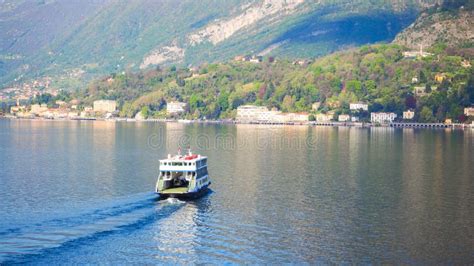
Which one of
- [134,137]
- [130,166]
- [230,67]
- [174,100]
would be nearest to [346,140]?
[134,137]

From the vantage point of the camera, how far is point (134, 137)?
283 ft

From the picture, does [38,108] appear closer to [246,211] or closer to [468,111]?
[468,111]

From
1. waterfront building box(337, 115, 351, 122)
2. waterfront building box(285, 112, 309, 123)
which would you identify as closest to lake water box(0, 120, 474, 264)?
waterfront building box(337, 115, 351, 122)

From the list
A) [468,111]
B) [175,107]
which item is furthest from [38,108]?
[468,111]

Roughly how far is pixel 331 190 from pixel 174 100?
406 feet

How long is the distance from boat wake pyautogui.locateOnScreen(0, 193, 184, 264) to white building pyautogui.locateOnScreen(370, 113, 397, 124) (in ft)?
312

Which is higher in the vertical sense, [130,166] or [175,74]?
[175,74]

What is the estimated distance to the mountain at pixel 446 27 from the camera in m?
168

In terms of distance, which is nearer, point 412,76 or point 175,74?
point 412,76

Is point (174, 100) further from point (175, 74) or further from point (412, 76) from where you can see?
point (412, 76)

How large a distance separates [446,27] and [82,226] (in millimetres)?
147388

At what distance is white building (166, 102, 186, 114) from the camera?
158750 mm

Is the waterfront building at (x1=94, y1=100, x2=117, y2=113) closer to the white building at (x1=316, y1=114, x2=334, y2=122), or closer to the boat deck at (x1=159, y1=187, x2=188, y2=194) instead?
the white building at (x1=316, y1=114, x2=334, y2=122)

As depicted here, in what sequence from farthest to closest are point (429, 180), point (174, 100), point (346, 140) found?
point (174, 100) < point (346, 140) < point (429, 180)
